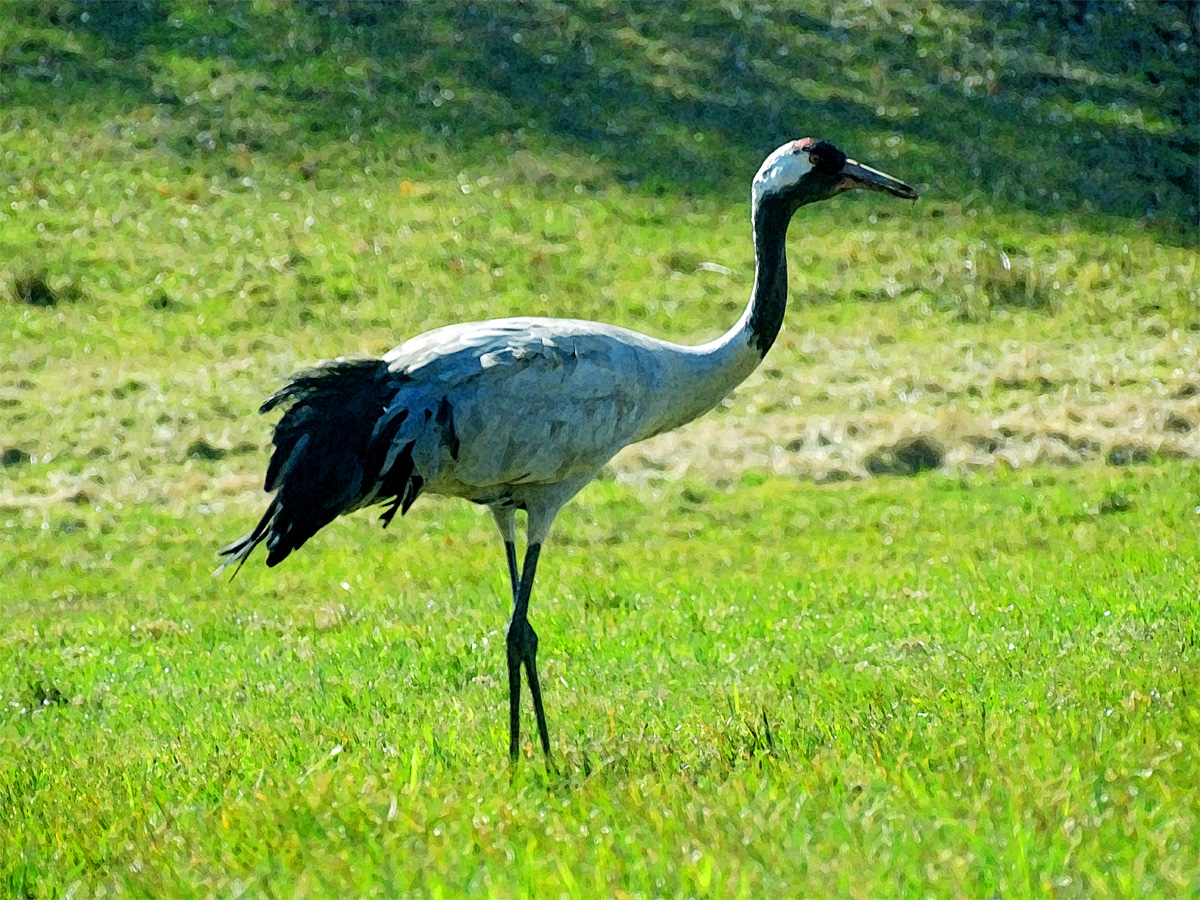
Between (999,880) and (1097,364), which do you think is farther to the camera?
(1097,364)

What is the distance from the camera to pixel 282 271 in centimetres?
2122

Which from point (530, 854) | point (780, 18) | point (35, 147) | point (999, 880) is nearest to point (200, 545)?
point (530, 854)

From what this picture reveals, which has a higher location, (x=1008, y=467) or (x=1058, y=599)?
(x=1058, y=599)

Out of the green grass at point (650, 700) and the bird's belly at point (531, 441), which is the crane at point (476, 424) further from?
the green grass at point (650, 700)

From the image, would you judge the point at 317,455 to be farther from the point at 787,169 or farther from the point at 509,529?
the point at 787,169

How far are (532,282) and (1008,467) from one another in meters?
8.77

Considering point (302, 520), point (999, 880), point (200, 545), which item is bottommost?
point (200, 545)

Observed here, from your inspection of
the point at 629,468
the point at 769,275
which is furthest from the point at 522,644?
the point at 629,468

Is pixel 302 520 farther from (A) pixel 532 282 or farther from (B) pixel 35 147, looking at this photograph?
(B) pixel 35 147

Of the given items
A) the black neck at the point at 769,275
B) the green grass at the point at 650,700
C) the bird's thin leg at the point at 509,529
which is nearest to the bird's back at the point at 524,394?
the bird's thin leg at the point at 509,529

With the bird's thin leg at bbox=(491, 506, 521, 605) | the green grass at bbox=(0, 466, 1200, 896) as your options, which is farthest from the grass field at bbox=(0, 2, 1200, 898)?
the bird's thin leg at bbox=(491, 506, 521, 605)

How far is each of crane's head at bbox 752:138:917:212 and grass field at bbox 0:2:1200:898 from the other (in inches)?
85.0

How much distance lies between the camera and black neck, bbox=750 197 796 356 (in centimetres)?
771

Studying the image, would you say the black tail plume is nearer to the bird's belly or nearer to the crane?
the crane
